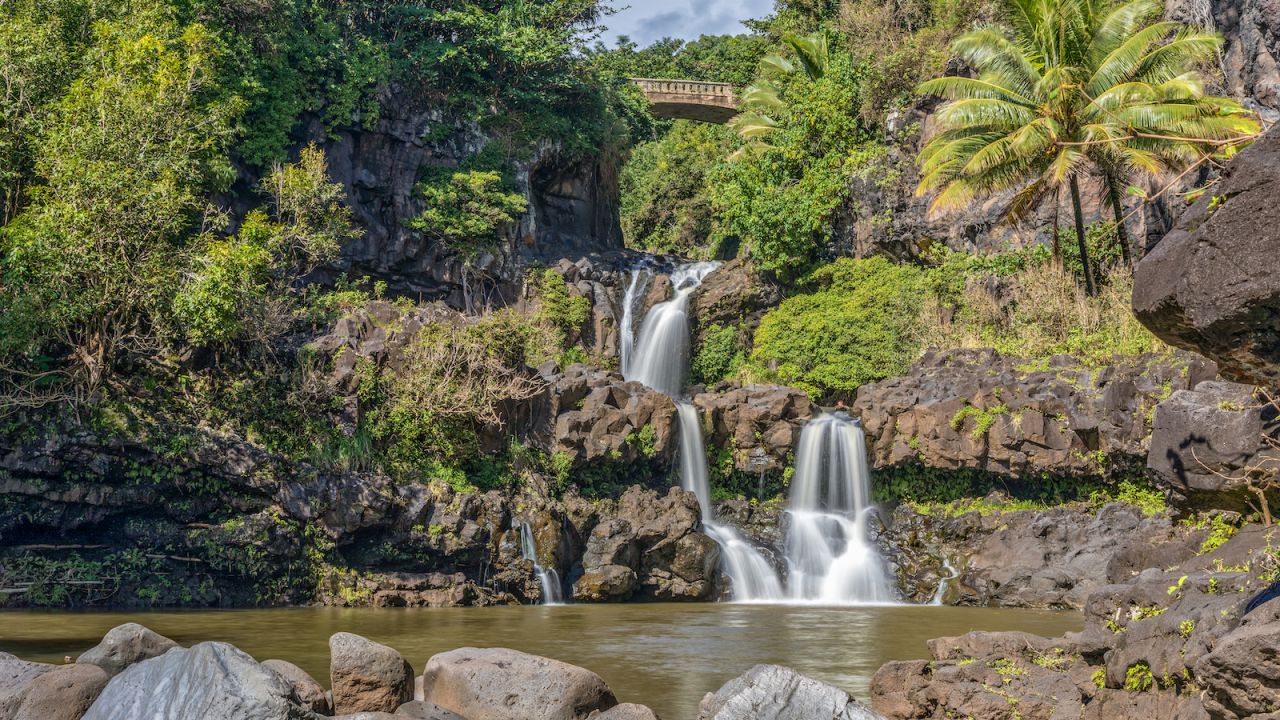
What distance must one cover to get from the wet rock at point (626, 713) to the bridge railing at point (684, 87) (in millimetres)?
36263

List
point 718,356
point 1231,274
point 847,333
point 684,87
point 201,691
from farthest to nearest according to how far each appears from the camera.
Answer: point 684,87 → point 718,356 → point 847,333 → point 201,691 → point 1231,274

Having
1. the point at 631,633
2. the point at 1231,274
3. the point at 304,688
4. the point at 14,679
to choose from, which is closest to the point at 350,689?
the point at 304,688

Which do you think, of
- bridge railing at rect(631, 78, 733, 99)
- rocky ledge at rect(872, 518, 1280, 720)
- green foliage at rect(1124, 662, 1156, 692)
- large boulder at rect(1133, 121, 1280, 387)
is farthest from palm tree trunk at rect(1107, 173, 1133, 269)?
bridge railing at rect(631, 78, 733, 99)

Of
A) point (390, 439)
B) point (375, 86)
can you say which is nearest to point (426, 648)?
point (390, 439)

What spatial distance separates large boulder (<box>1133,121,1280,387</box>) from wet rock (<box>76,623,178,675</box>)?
8629 millimetres

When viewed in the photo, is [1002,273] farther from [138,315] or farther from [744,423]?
[138,315]

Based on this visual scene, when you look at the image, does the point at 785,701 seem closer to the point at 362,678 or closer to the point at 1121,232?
the point at 362,678

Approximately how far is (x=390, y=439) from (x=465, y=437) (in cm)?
162

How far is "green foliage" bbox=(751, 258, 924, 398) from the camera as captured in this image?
1078 inches

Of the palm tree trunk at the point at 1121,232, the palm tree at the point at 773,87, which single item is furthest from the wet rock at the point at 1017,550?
the palm tree at the point at 773,87

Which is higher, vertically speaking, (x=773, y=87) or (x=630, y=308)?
(x=773, y=87)

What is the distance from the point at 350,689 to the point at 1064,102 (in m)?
20.6

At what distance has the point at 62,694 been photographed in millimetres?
8055

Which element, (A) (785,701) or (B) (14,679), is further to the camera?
(B) (14,679)
